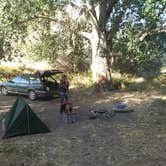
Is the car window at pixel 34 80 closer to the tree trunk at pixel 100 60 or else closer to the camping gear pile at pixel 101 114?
the tree trunk at pixel 100 60

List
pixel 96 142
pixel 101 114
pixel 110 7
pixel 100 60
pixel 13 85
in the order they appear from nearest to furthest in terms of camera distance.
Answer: pixel 96 142
pixel 101 114
pixel 13 85
pixel 100 60
pixel 110 7

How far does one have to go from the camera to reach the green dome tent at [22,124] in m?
10.7

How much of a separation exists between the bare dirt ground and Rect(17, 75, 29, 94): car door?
343 cm

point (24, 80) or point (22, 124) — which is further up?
point (24, 80)

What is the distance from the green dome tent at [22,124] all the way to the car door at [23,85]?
23.0ft

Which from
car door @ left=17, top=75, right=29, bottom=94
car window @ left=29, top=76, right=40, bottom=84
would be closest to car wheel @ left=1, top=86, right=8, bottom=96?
car door @ left=17, top=75, right=29, bottom=94

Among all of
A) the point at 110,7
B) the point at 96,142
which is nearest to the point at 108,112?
the point at 96,142

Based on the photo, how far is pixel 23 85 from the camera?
1822cm

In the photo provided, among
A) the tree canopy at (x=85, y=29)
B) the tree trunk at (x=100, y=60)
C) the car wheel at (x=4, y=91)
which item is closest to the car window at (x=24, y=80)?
the car wheel at (x=4, y=91)

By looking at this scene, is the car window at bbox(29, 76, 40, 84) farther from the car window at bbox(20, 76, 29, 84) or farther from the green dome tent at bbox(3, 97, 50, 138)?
the green dome tent at bbox(3, 97, 50, 138)

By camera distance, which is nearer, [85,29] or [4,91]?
[4,91]

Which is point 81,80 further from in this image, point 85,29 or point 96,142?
point 96,142

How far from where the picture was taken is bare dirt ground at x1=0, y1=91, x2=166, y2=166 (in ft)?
27.5

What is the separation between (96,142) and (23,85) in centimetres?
925
